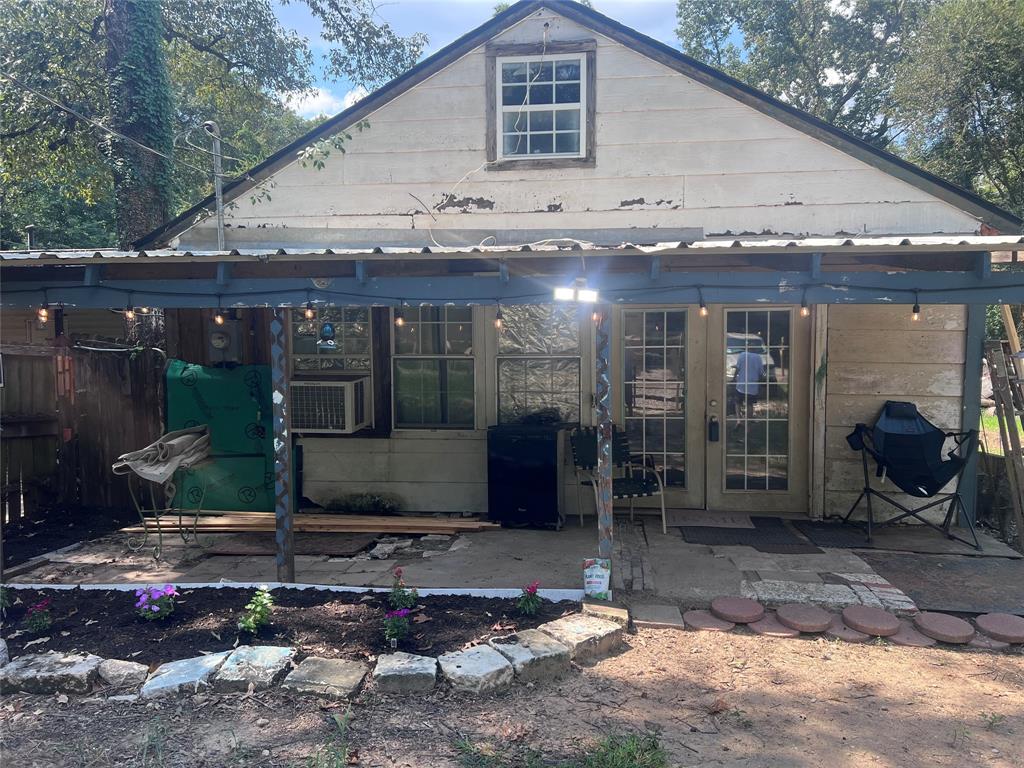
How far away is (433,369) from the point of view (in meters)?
7.59

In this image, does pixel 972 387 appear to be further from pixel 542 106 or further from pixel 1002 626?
pixel 542 106

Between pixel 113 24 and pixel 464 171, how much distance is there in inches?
199

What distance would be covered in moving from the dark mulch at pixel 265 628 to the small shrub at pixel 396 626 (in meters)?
0.05

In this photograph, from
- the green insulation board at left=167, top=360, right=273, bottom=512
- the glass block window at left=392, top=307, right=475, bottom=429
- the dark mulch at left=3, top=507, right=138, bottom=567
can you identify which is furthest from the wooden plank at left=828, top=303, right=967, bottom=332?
the dark mulch at left=3, top=507, right=138, bottom=567

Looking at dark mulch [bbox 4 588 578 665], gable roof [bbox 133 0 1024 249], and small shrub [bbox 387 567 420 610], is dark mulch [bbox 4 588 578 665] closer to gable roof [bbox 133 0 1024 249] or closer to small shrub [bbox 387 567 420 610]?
small shrub [bbox 387 567 420 610]

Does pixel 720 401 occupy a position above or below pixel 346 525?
above

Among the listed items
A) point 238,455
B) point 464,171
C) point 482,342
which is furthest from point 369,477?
point 464,171

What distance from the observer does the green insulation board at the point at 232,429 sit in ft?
23.0

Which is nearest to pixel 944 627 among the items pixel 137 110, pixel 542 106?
pixel 542 106

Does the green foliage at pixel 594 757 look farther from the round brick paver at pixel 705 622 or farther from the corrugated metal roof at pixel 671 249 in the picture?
the corrugated metal roof at pixel 671 249

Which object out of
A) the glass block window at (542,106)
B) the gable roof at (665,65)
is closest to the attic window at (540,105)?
the glass block window at (542,106)

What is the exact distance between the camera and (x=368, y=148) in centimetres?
734

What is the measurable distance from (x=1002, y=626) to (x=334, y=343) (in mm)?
6569

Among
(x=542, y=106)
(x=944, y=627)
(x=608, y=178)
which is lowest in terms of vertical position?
(x=944, y=627)
